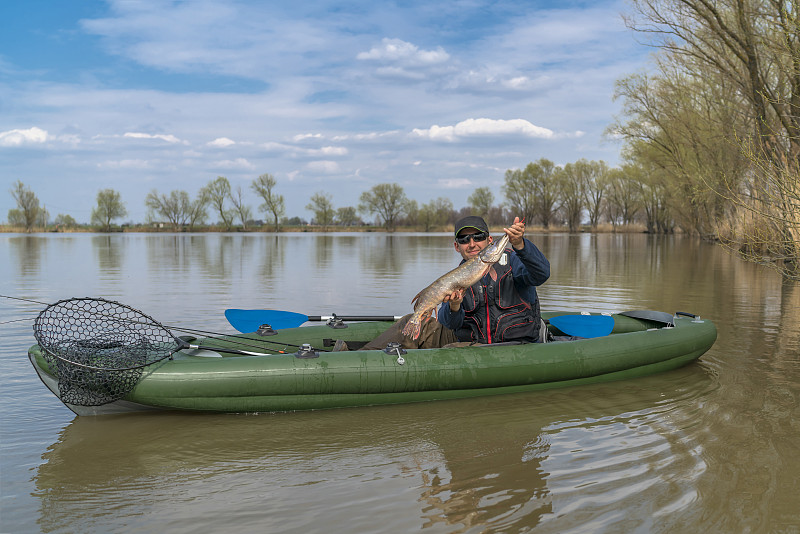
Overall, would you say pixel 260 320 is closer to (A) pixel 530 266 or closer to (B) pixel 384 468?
(B) pixel 384 468

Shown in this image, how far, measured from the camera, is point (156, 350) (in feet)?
17.5

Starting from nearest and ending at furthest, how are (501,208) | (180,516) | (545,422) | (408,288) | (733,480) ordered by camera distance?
(180,516)
(733,480)
(545,422)
(408,288)
(501,208)

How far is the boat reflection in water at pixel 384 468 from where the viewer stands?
11.5ft

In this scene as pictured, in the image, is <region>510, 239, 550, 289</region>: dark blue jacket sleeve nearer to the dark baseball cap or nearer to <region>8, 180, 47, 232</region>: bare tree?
the dark baseball cap

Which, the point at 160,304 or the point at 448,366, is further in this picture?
the point at 160,304

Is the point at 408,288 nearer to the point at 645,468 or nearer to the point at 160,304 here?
the point at 160,304

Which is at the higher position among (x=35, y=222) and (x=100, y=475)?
(x=35, y=222)

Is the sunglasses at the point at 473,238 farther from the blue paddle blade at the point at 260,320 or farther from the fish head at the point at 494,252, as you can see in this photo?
the blue paddle blade at the point at 260,320

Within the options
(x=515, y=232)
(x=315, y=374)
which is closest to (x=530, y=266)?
(x=515, y=232)

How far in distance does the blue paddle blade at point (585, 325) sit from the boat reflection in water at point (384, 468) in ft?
3.88

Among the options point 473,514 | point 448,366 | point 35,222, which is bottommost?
point 473,514

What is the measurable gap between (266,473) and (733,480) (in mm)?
3233

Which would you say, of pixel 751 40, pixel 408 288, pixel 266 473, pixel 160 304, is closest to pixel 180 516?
pixel 266 473

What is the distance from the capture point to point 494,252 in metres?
4.78
